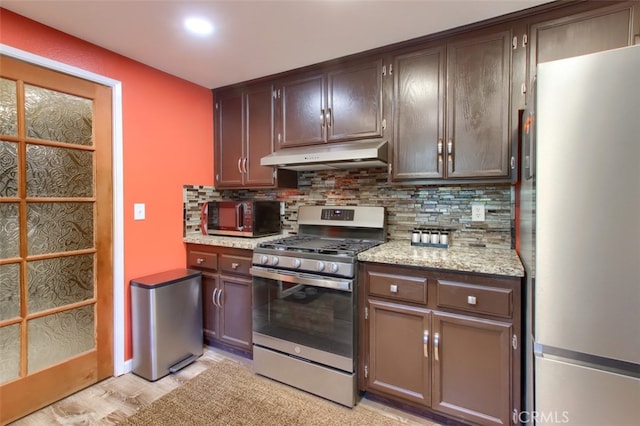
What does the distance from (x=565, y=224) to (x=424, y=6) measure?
51.4 inches

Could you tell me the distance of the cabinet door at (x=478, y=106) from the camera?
1796 millimetres

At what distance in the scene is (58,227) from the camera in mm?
1936

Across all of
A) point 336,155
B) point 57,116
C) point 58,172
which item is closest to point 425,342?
point 336,155

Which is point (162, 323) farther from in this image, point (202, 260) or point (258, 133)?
point (258, 133)

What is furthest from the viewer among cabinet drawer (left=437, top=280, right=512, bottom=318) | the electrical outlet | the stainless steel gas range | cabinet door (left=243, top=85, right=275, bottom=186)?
cabinet door (left=243, top=85, right=275, bottom=186)

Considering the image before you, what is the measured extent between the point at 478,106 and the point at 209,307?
7.89ft

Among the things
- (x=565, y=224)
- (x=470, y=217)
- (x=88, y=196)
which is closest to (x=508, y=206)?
(x=470, y=217)

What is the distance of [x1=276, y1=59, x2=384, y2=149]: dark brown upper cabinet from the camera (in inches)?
85.8

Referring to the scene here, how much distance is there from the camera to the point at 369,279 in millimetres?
1849

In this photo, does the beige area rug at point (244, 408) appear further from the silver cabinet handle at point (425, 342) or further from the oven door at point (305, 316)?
the silver cabinet handle at point (425, 342)

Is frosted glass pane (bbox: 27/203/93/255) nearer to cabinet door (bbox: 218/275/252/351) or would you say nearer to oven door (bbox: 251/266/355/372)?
cabinet door (bbox: 218/275/252/351)

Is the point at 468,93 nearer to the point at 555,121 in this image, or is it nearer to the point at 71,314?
the point at 555,121

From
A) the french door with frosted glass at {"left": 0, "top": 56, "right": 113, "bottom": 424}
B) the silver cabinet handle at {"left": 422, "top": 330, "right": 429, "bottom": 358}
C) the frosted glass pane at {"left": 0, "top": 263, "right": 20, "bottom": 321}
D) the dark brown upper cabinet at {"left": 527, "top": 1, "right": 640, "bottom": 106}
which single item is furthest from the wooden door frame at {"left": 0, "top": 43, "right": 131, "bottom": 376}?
the dark brown upper cabinet at {"left": 527, "top": 1, "right": 640, "bottom": 106}

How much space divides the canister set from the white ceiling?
49.8 inches
